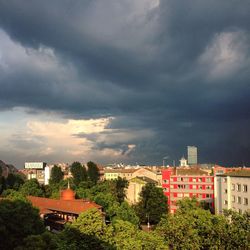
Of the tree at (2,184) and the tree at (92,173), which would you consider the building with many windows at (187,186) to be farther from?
the tree at (2,184)

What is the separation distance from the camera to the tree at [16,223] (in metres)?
43.2

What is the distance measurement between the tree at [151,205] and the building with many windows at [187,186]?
30.9ft

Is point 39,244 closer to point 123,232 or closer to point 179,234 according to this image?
point 123,232

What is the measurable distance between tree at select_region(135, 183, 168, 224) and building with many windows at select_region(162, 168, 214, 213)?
9421mm

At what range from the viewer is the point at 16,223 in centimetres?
4625

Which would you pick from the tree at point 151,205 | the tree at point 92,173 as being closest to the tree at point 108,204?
the tree at point 151,205

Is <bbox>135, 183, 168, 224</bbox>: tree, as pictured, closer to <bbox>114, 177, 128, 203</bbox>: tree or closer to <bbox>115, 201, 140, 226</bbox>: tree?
<bbox>115, 201, 140, 226</bbox>: tree

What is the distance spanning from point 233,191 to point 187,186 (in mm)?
28627

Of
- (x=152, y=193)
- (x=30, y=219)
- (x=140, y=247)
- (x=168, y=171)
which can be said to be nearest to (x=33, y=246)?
(x=140, y=247)

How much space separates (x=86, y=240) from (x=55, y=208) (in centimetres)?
4911

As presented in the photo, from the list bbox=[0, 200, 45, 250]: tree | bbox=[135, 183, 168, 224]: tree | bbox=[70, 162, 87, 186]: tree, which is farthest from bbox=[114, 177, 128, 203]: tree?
bbox=[0, 200, 45, 250]: tree

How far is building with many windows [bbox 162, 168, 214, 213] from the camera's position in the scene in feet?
314

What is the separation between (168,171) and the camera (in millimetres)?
103250

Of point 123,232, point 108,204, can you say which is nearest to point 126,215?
point 108,204
